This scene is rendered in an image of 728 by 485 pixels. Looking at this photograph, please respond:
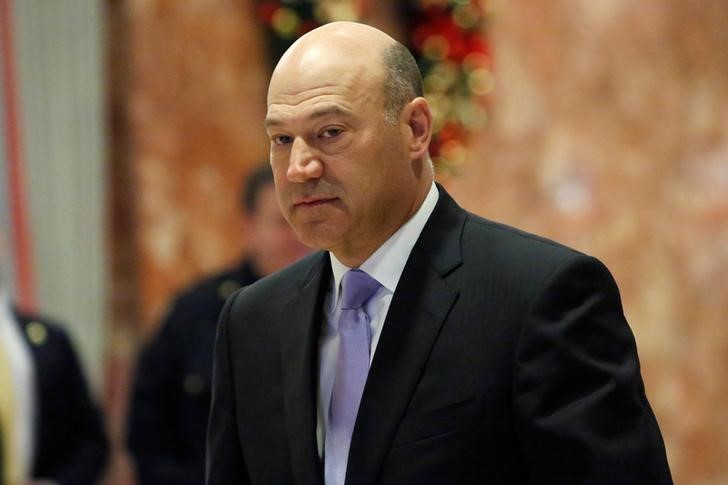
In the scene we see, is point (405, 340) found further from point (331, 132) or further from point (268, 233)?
point (268, 233)

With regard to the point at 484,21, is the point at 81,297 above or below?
below

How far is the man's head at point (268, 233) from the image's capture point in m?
4.30

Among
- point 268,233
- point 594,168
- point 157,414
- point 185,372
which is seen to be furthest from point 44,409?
point 594,168

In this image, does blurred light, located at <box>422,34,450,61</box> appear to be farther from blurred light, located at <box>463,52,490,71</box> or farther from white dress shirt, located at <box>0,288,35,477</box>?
white dress shirt, located at <box>0,288,35,477</box>

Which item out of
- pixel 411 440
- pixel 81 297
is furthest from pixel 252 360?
pixel 81 297

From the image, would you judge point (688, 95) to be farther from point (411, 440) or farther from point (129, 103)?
point (411, 440)

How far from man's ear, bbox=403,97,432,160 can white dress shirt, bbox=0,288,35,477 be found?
95.3 inches

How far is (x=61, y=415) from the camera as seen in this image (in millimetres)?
4379

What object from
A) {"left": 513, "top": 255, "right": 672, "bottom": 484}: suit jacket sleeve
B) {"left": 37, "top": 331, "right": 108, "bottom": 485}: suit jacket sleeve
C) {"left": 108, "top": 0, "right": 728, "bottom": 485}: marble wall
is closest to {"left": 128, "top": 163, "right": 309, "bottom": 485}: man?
{"left": 37, "top": 331, "right": 108, "bottom": 485}: suit jacket sleeve

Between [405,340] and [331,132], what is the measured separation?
346 mm

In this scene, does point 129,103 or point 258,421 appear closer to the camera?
point 258,421

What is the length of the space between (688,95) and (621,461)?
3.86m

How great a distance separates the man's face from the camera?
208 centimetres

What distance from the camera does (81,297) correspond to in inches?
212
